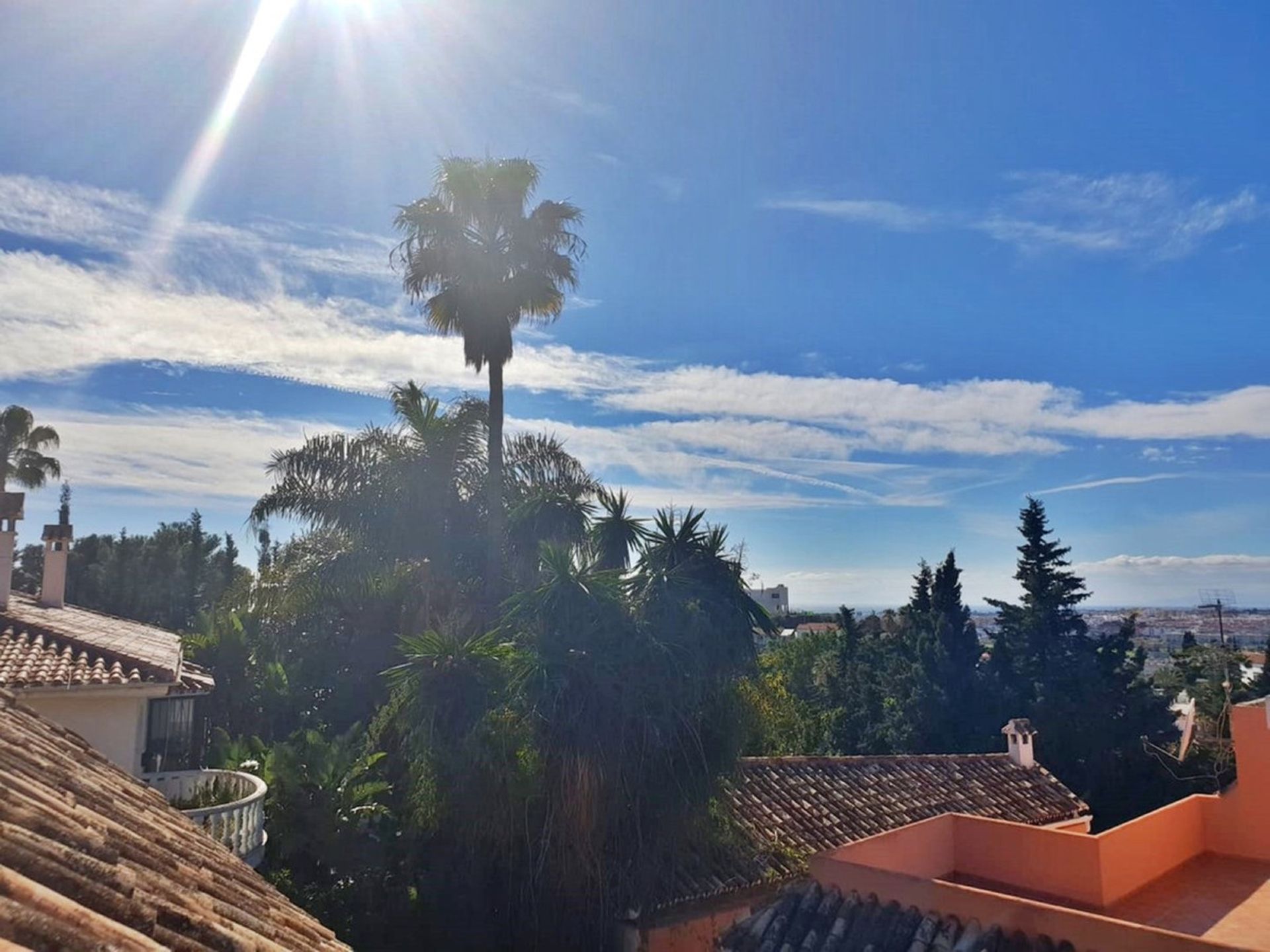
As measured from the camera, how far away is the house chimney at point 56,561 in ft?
51.6

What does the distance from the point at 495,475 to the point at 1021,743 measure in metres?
11.7

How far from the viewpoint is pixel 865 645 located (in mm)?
35844

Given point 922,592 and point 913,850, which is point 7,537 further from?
point 922,592

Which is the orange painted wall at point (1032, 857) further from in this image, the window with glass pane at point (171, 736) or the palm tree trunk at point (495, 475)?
the window with glass pane at point (171, 736)

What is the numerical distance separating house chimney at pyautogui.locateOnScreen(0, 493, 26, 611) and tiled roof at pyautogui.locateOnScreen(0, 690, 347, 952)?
11.0m

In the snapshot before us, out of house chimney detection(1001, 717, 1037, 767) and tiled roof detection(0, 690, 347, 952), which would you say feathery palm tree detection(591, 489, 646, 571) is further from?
house chimney detection(1001, 717, 1037, 767)

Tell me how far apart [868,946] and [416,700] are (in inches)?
212

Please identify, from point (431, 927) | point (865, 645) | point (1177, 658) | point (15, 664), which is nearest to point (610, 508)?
point (431, 927)

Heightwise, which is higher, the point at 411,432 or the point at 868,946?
the point at 411,432

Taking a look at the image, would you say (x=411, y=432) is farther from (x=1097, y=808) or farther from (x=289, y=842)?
(x=1097, y=808)

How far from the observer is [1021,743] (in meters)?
17.0

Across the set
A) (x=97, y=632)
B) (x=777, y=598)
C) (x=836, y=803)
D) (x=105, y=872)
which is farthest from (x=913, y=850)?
(x=777, y=598)

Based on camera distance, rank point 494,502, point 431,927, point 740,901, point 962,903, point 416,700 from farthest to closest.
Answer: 1. point 494,502
2. point 431,927
3. point 740,901
4. point 416,700
5. point 962,903

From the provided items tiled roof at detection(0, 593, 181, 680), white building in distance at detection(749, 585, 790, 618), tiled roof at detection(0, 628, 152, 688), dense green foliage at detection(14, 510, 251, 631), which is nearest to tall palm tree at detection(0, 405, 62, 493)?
dense green foliage at detection(14, 510, 251, 631)
